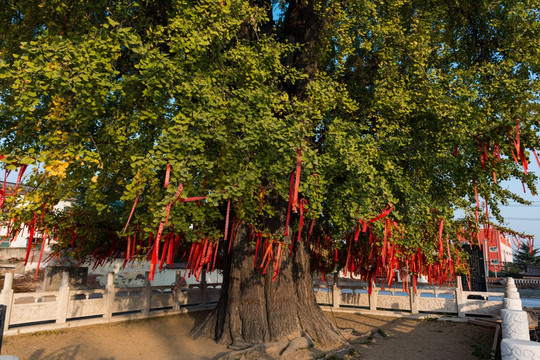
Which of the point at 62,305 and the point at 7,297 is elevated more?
the point at 7,297

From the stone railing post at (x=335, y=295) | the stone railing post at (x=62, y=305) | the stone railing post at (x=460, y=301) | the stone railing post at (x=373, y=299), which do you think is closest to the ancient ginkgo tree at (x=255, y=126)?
the stone railing post at (x=62, y=305)

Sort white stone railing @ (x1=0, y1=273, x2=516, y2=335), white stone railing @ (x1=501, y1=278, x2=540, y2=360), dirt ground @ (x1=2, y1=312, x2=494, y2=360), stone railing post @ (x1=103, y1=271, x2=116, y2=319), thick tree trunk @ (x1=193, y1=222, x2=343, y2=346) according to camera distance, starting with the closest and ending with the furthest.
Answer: white stone railing @ (x1=501, y1=278, x2=540, y2=360)
dirt ground @ (x1=2, y1=312, x2=494, y2=360)
thick tree trunk @ (x1=193, y1=222, x2=343, y2=346)
white stone railing @ (x1=0, y1=273, x2=516, y2=335)
stone railing post @ (x1=103, y1=271, x2=116, y2=319)

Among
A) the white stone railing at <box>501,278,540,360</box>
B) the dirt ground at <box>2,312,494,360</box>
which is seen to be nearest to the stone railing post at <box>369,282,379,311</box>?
the dirt ground at <box>2,312,494,360</box>

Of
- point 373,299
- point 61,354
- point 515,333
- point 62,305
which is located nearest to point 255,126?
point 515,333

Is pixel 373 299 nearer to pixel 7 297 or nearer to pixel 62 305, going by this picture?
pixel 62 305

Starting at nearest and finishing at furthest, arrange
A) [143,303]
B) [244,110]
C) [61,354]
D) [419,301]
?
[244,110] → [61,354] → [143,303] → [419,301]

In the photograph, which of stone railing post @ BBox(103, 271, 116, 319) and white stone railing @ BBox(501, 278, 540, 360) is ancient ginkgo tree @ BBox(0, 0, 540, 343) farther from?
white stone railing @ BBox(501, 278, 540, 360)

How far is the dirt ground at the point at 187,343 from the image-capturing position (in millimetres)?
8016

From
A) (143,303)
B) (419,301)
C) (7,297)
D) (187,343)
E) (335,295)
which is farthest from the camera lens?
(335,295)

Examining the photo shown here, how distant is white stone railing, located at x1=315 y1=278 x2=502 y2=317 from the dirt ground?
74cm

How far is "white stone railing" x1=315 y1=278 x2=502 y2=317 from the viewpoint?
39.2 ft

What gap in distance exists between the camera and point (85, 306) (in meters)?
10.6

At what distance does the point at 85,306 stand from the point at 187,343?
12.4ft

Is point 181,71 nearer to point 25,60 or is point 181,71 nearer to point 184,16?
point 184,16
